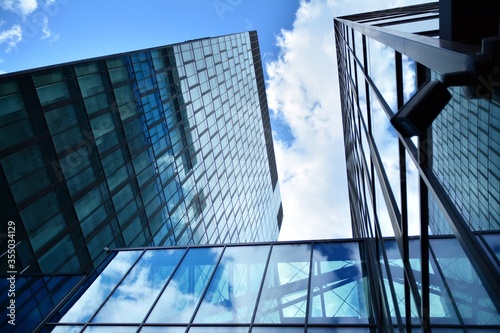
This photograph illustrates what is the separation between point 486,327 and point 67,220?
20.1 metres

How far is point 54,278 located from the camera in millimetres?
17375

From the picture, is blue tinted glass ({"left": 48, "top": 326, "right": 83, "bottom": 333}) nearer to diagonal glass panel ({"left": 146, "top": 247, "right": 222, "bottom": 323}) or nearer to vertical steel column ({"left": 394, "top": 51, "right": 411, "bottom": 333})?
diagonal glass panel ({"left": 146, "top": 247, "right": 222, "bottom": 323})

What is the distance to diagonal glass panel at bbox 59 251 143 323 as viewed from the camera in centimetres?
1320

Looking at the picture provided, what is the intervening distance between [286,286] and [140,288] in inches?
228

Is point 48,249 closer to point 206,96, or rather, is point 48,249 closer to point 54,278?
point 54,278

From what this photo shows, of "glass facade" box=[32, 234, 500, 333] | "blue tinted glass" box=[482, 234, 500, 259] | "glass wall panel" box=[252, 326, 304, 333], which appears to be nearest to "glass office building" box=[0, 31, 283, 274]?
"glass facade" box=[32, 234, 500, 333]

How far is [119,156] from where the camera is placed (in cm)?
2438

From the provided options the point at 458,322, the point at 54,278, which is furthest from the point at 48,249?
the point at 458,322

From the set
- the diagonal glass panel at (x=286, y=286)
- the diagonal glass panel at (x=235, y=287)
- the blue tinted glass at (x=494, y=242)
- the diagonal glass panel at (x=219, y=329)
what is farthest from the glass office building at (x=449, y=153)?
the diagonal glass panel at (x=235, y=287)

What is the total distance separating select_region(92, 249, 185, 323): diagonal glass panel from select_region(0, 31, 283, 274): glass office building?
5.69m

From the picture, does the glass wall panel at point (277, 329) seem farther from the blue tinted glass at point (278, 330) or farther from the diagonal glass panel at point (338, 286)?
the diagonal glass panel at point (338, 286)

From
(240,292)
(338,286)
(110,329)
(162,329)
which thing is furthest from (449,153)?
(110,329)

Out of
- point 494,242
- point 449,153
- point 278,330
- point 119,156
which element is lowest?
point 278,330

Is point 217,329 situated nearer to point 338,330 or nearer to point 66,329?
point 338,330
